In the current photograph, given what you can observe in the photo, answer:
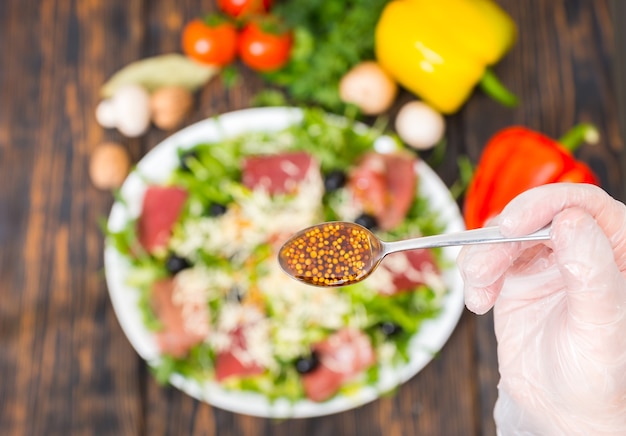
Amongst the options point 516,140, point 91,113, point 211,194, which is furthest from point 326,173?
point 91,113

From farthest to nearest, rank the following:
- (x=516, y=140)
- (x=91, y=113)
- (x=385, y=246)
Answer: (x=91, y=113)
(x=516, y=140)
(x=385, y=246)

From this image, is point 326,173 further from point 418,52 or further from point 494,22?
point 494,22

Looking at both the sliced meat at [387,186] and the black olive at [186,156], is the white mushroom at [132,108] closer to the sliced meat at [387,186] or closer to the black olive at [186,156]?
the black olive at [186,156]

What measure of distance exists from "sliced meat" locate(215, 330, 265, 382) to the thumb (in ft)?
2.01

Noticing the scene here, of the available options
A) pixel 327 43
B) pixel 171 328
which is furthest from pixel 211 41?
pixel 171 328

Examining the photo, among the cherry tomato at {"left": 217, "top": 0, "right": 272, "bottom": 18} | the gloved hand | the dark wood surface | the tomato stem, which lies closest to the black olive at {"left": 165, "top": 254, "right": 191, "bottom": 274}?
the dark wood surface

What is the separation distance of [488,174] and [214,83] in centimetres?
52

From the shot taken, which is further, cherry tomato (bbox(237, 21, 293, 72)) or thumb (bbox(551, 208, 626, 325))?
cherry tomato (bbox(237, 21, 293, 72))

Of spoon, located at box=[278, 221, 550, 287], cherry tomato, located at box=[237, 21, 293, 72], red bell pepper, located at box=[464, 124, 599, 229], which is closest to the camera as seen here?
spoon, located at box=[278, 221, 550, 287]

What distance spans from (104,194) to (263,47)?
39 centimetres

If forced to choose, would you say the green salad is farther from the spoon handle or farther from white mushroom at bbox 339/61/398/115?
the spoon handle

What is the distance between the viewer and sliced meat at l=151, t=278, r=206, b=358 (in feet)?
3.80

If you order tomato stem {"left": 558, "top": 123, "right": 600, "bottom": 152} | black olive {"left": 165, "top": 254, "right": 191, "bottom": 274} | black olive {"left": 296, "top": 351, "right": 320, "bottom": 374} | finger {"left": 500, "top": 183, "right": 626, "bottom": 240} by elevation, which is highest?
finger {"left": 500, "top": 183, "right": 626, "bottom": 240}

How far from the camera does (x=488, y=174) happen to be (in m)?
1.16
